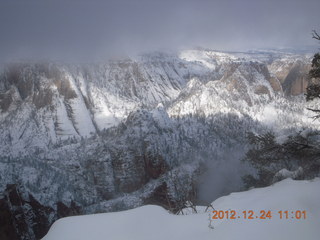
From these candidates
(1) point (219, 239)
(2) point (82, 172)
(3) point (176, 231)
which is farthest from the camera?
(2) point (82, 172)

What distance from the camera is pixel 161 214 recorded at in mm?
10156

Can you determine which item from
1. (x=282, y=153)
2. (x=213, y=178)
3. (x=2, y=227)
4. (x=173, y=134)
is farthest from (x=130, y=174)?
(x=282, y=153)

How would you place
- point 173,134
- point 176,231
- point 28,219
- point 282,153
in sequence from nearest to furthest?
1. point 176,231
2. point 282,153
3. point 28,219
4. point 173,134

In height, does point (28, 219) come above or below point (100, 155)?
below

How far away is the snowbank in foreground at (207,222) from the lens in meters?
7.92

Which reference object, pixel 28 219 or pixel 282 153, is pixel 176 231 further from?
pixel 28 219

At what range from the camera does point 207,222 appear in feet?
29.8

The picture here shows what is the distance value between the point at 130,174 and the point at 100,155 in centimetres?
1427

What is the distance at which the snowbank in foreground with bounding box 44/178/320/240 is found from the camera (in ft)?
26.0

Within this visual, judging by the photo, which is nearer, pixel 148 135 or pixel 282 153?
pixel 282 153
